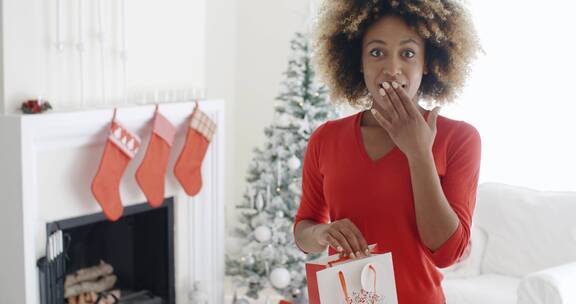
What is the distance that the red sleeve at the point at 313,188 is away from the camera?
141 cm

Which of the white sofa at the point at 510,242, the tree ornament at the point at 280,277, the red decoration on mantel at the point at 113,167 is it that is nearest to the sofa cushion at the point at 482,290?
the white sofa at the point at 510,242

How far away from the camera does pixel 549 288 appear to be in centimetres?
267

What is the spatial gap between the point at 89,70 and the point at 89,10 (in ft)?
→ 0.82

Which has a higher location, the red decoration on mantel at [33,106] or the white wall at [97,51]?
the white wall at [97,51]

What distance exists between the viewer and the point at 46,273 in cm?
278

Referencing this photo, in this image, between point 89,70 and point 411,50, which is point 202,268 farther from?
point 411,50

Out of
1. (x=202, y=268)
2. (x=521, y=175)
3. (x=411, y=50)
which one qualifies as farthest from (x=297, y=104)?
(x=411, y=50)

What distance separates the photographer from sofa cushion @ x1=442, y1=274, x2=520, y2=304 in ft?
10.0

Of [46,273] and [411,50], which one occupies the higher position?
[411,50]

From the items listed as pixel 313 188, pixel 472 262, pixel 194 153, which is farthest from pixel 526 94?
pixel 313 188

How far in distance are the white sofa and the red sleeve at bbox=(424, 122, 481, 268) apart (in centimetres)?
188

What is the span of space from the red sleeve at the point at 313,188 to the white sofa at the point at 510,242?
182cm

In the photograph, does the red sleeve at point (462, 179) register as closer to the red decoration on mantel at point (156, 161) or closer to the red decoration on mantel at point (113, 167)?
the red decoration on mantel at point (113, 167)

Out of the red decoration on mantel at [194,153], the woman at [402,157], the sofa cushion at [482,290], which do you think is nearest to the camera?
the woman at [402,157]
